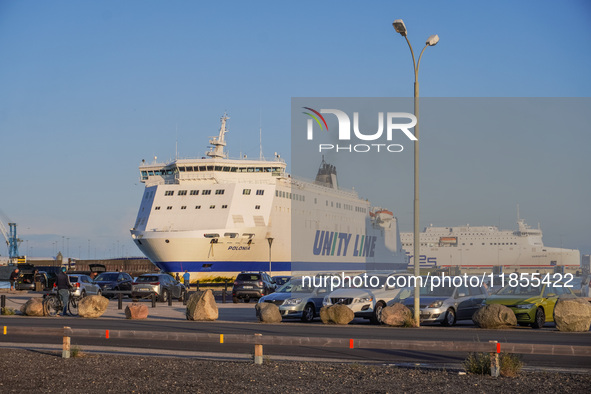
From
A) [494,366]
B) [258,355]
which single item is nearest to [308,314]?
[258,355]

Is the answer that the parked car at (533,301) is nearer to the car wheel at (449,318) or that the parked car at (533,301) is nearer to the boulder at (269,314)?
the car wheel at (449,318)

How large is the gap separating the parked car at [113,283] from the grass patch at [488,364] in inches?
1063

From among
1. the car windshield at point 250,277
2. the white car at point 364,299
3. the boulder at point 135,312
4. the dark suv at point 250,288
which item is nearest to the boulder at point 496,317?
the white car at point 364,299

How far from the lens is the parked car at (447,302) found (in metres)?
19.4

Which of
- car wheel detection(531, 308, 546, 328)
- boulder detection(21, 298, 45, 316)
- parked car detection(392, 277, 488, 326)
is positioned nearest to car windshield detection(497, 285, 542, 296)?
car wheel detection(531, 308, 546, 328)

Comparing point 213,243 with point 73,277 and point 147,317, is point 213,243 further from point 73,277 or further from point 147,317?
point 147,317

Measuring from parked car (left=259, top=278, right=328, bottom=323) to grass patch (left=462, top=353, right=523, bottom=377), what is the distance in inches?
455

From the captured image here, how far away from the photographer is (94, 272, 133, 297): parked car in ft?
115

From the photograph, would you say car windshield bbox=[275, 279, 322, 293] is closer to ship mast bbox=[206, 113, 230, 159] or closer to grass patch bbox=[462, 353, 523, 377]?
grass patch bbox=[462, 353, 523, 377]

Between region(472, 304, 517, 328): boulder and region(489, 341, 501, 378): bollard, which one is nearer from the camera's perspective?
region(489, 341, 501, 378): bollard

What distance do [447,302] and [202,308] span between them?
7.02 m

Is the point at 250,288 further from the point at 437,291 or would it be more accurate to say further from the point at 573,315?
the point at 573,315

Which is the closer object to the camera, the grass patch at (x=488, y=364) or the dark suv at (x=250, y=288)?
the grass patch at (x=488, y=364)

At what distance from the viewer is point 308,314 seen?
21.3 meters
